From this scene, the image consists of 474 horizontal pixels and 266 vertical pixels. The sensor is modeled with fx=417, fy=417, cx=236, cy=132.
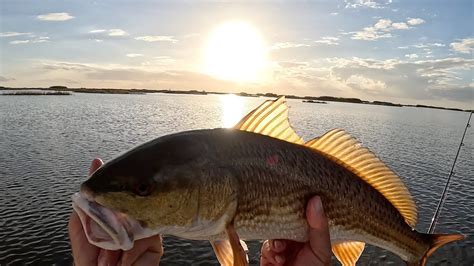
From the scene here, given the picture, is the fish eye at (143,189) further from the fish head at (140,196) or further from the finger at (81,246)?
the finger at (81,246)

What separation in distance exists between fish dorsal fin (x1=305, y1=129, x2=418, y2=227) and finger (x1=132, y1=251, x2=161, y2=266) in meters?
1.87

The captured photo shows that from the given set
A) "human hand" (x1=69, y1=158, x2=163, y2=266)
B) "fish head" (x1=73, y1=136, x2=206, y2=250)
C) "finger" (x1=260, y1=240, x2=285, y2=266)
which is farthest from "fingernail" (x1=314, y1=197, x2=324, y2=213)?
"human hand" (x1=69, y1=158, x2=163, y2=266)

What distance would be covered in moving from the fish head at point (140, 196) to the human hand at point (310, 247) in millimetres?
1219

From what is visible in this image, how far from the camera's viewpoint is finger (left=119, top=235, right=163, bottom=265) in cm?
357


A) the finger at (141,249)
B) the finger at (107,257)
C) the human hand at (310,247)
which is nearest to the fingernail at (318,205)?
the human hand at (310,247)

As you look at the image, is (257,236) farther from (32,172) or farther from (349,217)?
(32,172)

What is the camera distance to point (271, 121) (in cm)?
421

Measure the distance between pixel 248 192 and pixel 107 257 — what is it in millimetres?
1329

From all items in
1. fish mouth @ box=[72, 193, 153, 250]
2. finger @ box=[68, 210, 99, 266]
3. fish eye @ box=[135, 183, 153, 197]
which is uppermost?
fish eye @ box=[135, 183, 153, 197]

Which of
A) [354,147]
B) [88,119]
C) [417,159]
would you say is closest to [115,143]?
[88,119]

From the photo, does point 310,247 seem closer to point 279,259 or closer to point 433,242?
point 279,259

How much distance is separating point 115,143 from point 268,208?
37.9m

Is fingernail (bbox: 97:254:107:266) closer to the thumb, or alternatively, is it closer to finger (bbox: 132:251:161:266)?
finger (bbox: 132:251:161:266)

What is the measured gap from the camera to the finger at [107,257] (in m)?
3.51
